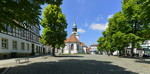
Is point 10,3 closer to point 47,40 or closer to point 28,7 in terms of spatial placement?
point 28,7

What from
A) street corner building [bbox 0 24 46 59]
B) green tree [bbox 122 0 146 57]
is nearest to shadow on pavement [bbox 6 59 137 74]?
street corner building [bbox 0 24 46 59]

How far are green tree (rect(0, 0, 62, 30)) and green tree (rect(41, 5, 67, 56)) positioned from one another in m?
19.7

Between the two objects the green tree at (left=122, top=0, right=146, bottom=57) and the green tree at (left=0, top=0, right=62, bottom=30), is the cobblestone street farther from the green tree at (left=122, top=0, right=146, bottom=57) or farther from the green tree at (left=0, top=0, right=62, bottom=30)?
the green tree at (left=122, top=0, right=146, bottom=57)

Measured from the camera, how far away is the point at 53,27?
2977 cm

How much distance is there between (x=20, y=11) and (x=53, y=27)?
22.7 m

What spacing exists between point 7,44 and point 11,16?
1950 cm

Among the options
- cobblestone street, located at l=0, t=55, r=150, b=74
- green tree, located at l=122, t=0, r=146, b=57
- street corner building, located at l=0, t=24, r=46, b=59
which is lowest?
cobblestone street, located at l=0, t=55, r=150, b=74

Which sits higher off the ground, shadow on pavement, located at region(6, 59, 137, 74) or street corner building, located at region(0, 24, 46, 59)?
street corner building, located at region(0, 24, 46, 59)

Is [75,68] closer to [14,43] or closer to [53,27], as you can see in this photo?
[53,27]

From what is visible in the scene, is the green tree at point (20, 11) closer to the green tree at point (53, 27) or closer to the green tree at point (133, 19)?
the green tree at point (133, 19)

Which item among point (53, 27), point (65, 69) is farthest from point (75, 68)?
point (53, 27)

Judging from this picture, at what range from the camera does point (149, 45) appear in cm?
3903

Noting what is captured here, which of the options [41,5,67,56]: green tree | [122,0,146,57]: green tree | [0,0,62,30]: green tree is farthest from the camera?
[41,5,67,56]: green tree

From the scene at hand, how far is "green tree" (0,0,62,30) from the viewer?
6934 mm
